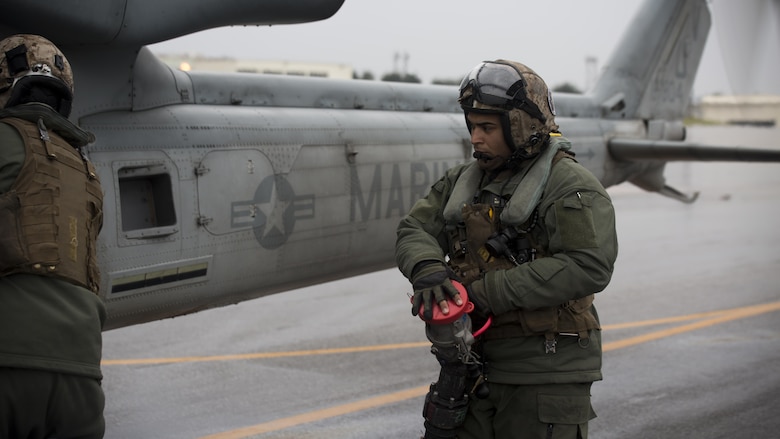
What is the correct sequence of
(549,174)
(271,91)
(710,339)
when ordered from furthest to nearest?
(710,339), (271,91), (549,174)

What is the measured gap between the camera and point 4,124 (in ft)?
9.04

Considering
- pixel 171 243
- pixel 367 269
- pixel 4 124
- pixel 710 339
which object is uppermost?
pixel 4 124

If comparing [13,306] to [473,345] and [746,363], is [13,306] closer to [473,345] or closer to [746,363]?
[473,345]

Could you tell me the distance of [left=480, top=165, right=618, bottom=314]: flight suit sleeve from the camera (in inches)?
122

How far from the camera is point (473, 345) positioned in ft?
11.2

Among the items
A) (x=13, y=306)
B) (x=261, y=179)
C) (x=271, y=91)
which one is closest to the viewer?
(x=13, y=306)

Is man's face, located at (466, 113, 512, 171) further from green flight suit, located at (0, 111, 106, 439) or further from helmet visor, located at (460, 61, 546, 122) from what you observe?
green flight suit, located at (0, 111, 106, 439)

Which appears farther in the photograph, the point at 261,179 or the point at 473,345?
the point at 261,179

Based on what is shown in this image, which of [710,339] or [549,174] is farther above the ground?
[549,174]

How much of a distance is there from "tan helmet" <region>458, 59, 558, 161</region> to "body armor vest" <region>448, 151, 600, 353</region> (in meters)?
0.14

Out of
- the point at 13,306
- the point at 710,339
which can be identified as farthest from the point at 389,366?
the point at 13,306

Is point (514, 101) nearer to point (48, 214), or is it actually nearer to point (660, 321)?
point (48, 214)

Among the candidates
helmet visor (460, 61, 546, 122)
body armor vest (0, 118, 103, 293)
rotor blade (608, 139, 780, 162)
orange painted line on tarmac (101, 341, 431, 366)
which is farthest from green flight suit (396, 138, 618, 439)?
rotor blade (608, 139, 780, 162)

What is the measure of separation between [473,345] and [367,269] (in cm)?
291
